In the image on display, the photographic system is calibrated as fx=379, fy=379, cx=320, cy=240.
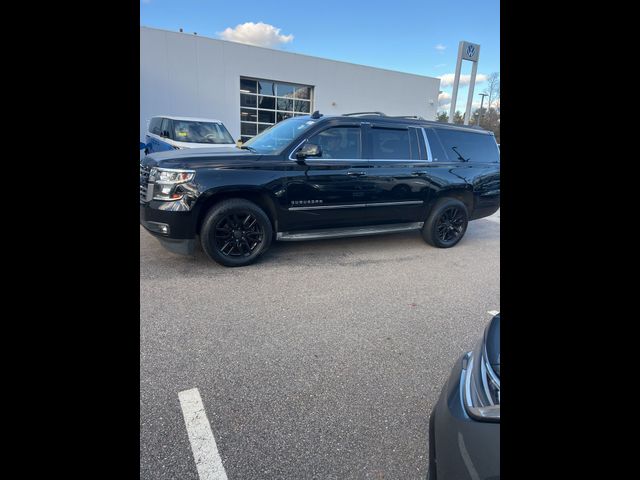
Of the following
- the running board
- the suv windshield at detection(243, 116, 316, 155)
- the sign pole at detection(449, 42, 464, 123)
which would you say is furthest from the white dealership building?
the running board

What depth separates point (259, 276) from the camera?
14.8 ft

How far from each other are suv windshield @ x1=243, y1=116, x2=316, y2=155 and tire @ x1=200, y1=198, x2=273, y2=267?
85 cm

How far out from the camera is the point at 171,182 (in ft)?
14.2

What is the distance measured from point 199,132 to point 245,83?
808cm

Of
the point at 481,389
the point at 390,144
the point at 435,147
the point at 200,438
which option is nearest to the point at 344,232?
the point at 390,144

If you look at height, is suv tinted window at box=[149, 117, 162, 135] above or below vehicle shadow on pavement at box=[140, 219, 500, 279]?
above

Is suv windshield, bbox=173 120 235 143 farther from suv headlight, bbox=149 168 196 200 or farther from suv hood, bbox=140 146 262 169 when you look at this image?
suv headlight, bbox=149 168 196 200

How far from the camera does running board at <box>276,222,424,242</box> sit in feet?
16.5

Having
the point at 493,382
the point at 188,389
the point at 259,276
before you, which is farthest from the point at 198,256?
the point at 493,382

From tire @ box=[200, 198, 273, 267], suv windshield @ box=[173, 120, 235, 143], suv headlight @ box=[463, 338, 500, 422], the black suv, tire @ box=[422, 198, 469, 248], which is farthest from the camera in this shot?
suv windshield @ box=[173, 120, 235, 143]

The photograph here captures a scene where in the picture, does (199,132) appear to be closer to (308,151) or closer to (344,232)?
(308,151)

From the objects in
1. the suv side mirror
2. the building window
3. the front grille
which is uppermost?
the building window

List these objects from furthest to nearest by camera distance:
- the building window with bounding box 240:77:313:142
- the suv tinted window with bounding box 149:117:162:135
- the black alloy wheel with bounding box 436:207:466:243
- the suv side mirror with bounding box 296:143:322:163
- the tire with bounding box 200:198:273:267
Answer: the building window with bounding box 240:77:313:142
the suv tinted window with bounding box 149:117:162:135
the black alloy wheel with bounding box 436:207:466:243
the suv side mirror with bounding box 296:143:322:163
the tire with bounding box 200:198:273:267
